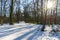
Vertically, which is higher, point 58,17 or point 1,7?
point 1,7

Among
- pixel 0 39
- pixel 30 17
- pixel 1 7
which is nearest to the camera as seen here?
pixel 0 39

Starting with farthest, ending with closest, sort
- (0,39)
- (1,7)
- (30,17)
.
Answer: (30,17) < (1,7) < (0,39)

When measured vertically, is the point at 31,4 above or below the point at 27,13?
above

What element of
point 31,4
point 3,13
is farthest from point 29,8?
point 3,13

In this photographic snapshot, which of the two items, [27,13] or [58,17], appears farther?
[27,13]

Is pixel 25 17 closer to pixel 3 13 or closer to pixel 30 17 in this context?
pixel 30 17

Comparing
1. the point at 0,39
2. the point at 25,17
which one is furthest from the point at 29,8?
the point at 0,39

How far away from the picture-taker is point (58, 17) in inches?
1173

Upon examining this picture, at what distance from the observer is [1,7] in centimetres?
2894

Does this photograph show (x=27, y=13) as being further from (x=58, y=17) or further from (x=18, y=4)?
(x=58, y=17)

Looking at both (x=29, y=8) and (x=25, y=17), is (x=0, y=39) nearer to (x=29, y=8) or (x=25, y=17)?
(x=25, y=17)

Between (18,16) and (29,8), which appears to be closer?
(18,16)

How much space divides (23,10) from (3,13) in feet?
17.9

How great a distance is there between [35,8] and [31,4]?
5.08ft
